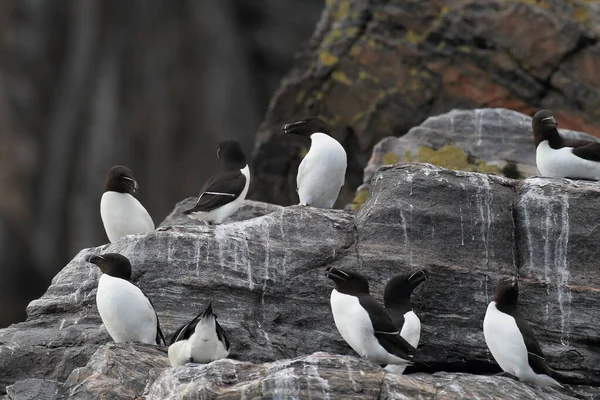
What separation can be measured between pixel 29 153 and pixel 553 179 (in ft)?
63.4

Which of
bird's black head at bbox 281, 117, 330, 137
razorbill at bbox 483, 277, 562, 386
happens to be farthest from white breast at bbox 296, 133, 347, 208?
razorbill at bbox 483, 277, 562, 386

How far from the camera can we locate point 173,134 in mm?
26531

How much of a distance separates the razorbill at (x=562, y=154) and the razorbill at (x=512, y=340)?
2.00m

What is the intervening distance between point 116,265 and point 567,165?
3.99 metres

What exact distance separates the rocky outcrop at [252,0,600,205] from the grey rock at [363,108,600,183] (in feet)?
5.79

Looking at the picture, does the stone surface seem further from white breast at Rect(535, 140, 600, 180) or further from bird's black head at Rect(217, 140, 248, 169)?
bird's black head at Rect(217, 140, 248, 169)

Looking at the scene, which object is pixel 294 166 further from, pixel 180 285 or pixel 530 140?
pixel 180 285

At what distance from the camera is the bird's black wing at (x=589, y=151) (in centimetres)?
1069

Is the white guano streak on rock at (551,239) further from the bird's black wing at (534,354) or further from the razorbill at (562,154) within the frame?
the bird's black wing at (534,354)

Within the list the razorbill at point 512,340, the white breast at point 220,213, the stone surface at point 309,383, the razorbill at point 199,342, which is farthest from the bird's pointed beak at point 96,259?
the razorbill at point 512,340

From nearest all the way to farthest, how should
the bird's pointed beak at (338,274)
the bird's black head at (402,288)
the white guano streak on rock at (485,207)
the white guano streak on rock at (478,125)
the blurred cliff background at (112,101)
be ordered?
the bird's pointed beak at (338,274) → the bird's black head at (402,288) → the white guano streak on rock at (485,207) → the white guano streak on rock at (478,125) → the blurred cliff background at (112,101)

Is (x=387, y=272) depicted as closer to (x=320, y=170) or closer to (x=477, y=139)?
(x=320, y=170)

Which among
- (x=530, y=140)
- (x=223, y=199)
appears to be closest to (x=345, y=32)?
(x=530, y=140)

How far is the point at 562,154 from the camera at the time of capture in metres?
10.8
